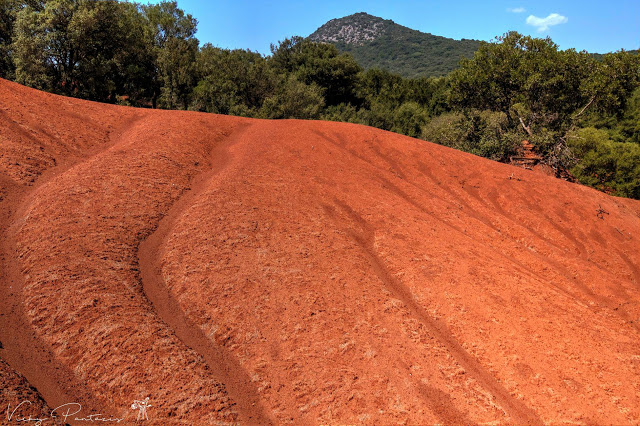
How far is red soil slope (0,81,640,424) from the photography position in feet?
15.4

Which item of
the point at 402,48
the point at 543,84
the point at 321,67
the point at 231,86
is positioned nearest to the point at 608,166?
the point at 543,84

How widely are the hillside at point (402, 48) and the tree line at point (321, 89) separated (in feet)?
333

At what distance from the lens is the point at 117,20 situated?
2584 cm

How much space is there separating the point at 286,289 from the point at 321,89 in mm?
32616

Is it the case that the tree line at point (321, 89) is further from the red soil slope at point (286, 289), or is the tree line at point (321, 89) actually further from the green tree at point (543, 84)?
the red soil slope at point (286, 289)

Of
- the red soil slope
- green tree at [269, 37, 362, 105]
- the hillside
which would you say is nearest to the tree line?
green tree at [269, 37, 362, 105]

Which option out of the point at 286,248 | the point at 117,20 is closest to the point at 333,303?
the point at 286,248

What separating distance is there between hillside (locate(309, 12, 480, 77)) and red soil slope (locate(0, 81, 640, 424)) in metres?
120

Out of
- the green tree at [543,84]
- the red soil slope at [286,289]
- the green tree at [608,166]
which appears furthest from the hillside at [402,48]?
the red soil slope at [286,289]

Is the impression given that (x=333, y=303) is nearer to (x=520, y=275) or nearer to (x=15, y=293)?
(x=520, y=275)

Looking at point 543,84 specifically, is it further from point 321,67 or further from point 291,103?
point 321,67

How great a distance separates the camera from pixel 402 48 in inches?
6206

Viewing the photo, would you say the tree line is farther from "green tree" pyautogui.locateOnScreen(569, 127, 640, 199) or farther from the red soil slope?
the red soil slope

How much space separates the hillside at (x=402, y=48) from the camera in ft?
439
